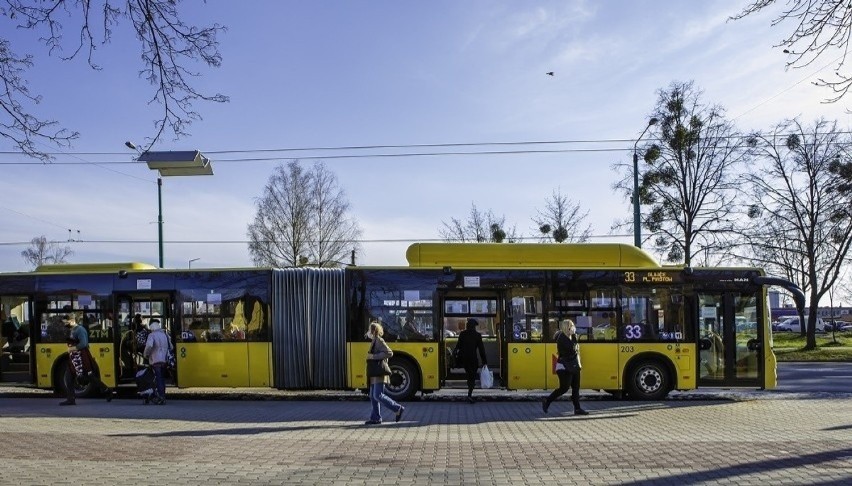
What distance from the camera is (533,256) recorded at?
18219 mm

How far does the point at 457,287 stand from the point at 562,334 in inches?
144

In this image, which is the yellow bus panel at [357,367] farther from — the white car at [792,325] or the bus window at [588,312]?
the white car at [792,325]

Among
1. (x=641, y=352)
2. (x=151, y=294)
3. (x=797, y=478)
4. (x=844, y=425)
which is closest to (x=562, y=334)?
(x=641, y=352)

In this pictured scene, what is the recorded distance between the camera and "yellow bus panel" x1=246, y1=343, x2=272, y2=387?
18.2m

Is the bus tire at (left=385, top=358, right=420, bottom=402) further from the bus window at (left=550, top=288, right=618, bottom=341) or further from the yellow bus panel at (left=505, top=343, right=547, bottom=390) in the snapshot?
the bus window at (left=550, top=288, right=618, bottom=341)

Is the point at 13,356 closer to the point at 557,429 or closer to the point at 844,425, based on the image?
the point at 557,429

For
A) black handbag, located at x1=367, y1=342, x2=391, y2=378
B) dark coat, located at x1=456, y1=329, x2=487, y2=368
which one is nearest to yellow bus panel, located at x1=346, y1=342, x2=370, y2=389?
dark coat, located at x1=456, y1=329, x2=487, y2=368

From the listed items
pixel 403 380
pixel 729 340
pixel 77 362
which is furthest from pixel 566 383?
pixel 77 362

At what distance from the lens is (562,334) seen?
1495 centimetres

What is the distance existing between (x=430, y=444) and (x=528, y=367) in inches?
272

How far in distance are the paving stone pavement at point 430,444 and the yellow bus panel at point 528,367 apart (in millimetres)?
1059

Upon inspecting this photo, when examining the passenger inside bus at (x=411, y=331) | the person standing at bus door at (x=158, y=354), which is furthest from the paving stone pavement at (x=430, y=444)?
the passenger inside bus at (x=411, y=331)

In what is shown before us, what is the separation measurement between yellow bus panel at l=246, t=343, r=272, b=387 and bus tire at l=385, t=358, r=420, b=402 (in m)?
2.70

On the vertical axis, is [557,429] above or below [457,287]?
below
